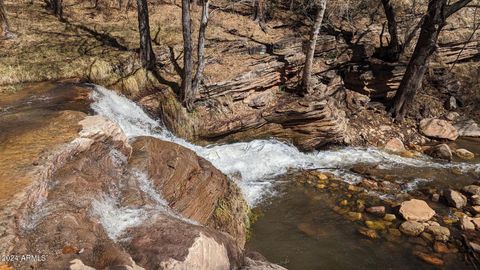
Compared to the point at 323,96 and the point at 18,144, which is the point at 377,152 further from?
the point at 18,144

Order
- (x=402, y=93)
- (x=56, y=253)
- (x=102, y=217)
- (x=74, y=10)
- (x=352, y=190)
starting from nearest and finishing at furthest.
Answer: (x=56, y=253)
(x=102, y=217)
(x=352, y=190)
(x=402, y=93)
(x=74, y=10)

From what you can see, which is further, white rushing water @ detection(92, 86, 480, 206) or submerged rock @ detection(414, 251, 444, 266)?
white rushing water @ detection(92, 86, 480, 206)

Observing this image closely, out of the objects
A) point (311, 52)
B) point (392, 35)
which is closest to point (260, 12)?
point (311, 52)

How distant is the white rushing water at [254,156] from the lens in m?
9.88

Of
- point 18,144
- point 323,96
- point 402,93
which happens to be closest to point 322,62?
point 323,96

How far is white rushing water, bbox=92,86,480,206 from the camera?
988cm

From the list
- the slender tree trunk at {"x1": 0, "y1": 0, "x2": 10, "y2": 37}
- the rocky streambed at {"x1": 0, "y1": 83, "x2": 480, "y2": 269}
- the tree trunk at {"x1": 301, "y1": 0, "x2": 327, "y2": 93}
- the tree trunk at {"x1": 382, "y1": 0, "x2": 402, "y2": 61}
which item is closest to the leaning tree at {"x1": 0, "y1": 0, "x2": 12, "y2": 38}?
the slender tree trunk at {"x1": 0, "y1": 0, "x2": 10, "y2": 37}

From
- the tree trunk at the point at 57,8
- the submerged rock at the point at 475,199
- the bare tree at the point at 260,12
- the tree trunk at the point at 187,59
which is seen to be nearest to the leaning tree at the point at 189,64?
the tree trunk at the point at 187,59

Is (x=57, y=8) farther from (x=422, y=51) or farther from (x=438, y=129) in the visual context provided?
(x=438, y=129)

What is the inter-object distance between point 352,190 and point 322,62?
6.17 m

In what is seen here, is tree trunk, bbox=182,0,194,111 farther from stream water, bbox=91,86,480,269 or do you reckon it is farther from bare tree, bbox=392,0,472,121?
bare tree, bbox=392,0,472,121

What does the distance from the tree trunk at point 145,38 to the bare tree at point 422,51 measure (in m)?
9.20

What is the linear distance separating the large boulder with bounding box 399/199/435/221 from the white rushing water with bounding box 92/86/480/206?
185 cm

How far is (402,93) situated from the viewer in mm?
13828
